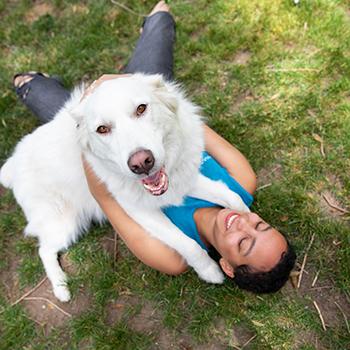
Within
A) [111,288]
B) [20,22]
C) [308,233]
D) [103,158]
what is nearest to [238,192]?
[308,233]

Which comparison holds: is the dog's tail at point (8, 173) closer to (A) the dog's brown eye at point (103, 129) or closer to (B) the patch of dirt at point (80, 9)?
(A) the dog's brown eye at point (103, 129)

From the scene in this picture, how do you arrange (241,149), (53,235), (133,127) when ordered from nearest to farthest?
(133,127), (53,235), (241,149)

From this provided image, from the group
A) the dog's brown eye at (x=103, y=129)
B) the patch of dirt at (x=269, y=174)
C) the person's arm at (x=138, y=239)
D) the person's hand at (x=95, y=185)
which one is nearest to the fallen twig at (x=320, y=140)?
the patch of dirt at (x=269, y=174)

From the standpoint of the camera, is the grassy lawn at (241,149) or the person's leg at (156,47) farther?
the person's leg at (156,47)

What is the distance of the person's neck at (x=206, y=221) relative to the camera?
311cm

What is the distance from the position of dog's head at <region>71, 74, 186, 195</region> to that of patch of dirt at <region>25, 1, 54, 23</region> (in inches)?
123

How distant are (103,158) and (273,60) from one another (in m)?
2.44

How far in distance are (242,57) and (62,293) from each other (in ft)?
9.61

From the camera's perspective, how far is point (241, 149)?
4.09 metres

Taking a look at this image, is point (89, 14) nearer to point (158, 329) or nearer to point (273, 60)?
point (273, 60)

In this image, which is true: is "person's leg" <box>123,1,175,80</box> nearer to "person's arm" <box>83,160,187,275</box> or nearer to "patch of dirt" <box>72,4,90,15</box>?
"patch of dirt" <box>72,4,90,15</box>

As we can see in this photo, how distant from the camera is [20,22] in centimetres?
541

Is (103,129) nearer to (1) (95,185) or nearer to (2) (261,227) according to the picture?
(1) (95,185)

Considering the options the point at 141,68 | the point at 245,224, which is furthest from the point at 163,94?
the point at 141,68
